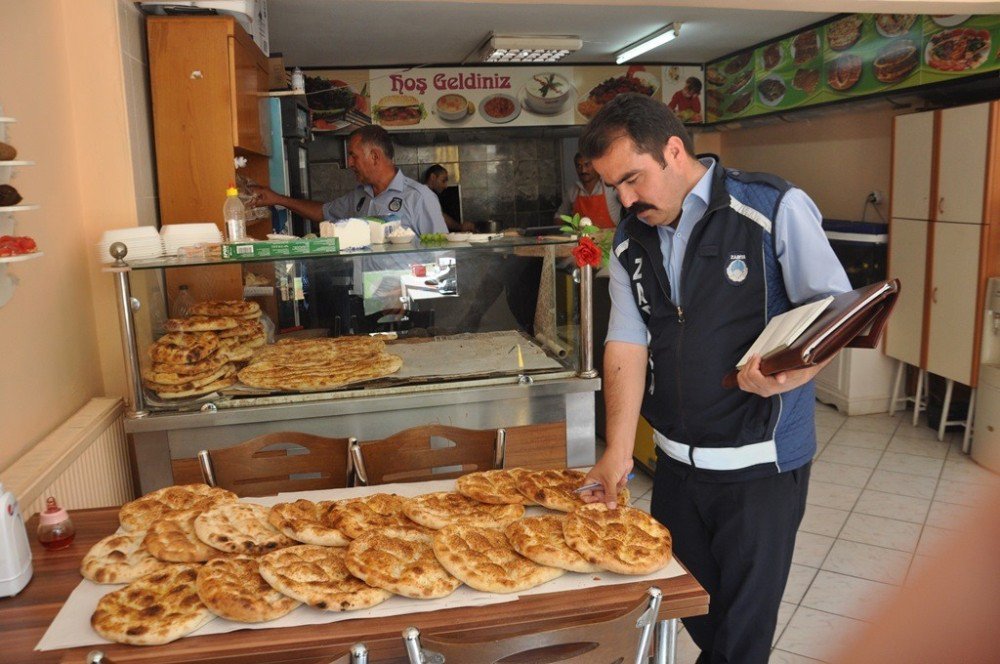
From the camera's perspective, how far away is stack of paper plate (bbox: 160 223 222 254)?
9.93 ft

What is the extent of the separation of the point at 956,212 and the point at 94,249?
16.6ft

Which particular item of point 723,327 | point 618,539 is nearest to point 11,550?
point 618,539

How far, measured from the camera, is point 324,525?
1971 mm

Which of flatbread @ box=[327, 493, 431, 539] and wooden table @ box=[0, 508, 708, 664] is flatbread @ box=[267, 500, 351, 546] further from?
wooden table @ box=[0, 508, 708, 664]

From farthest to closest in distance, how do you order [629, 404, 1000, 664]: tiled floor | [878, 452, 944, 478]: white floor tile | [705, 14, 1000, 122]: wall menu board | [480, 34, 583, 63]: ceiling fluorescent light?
[480, 34, 583, 63]: ceiling fluorescent light, [705, 14, 1000, 122]: wall menu board, [878, 452, 944, 478]: white floor tile, [629, 404, 1000, 664]: tiled floor

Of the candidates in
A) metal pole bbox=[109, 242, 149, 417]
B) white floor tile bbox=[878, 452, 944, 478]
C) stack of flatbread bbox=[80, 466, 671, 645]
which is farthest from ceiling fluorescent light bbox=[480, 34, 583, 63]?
stack of flatbread bbox=[80, 466, 671, 645]

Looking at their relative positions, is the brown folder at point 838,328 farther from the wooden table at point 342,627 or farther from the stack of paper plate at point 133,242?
the stack of paper plate at point 133,242

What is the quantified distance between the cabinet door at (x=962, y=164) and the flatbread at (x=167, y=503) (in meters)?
4.86

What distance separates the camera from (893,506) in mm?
4508

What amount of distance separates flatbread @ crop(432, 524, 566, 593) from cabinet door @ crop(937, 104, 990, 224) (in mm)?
4508

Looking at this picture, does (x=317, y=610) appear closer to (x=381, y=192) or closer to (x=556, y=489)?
(x=556, y=489)

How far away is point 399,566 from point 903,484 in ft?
13.5

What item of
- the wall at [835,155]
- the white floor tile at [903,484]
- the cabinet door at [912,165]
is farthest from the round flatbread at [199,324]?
the wall at [835,155]

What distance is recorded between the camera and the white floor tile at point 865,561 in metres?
3.73
